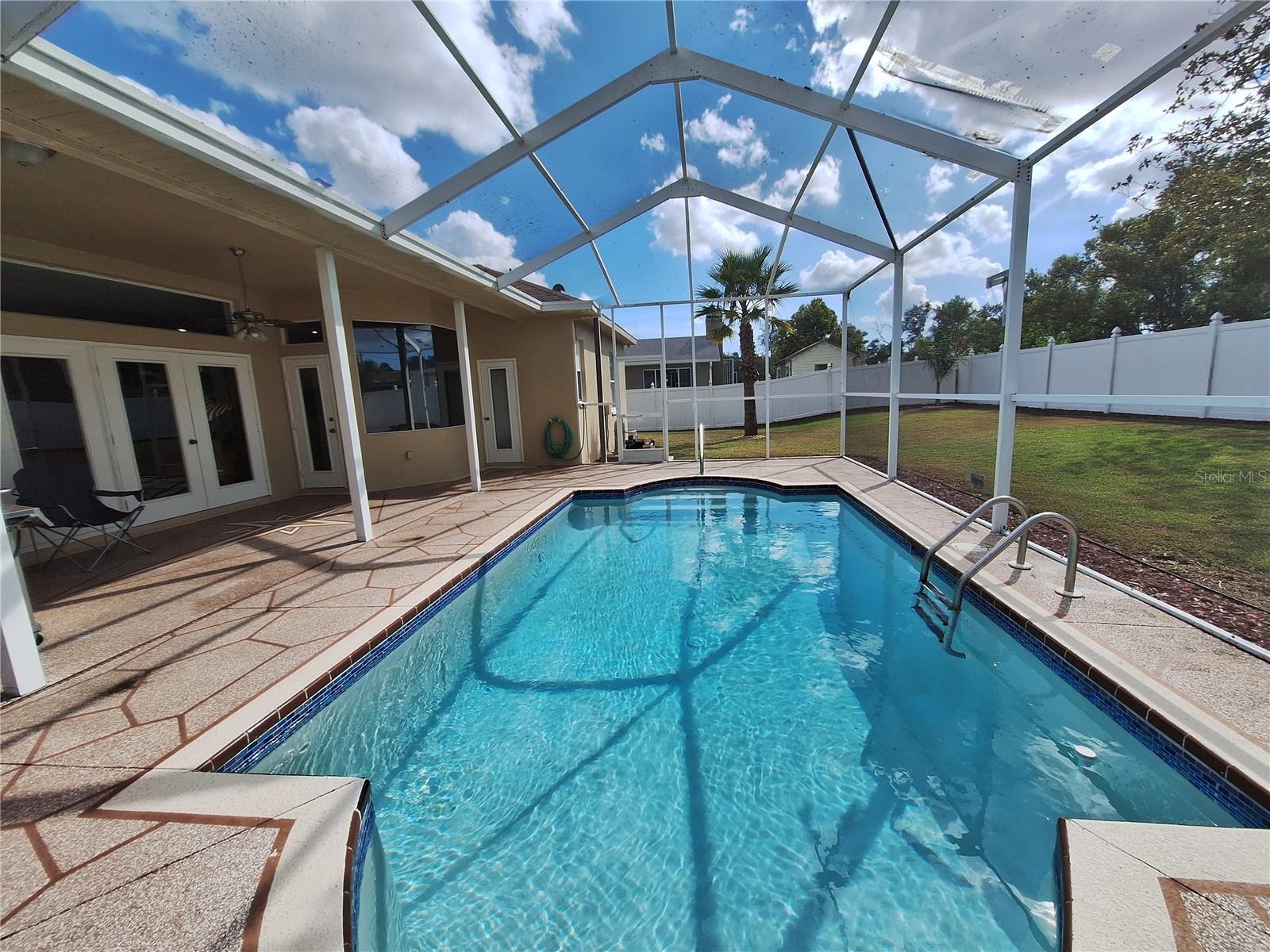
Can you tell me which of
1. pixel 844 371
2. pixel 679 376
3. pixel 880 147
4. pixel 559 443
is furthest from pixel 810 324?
pixel 880 147

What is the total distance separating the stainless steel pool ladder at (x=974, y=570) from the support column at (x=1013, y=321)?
75cm

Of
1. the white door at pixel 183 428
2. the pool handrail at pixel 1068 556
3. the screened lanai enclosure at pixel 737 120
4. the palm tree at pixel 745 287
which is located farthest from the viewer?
the palm tree at pixel 745 287

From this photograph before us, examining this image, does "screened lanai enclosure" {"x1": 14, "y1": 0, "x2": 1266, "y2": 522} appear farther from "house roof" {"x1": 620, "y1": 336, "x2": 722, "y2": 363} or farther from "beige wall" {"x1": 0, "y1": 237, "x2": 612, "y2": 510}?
"house roof" {"x1": 620, "y1": 336, "x2": 722, "y2": 363}

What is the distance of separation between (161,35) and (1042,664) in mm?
5950

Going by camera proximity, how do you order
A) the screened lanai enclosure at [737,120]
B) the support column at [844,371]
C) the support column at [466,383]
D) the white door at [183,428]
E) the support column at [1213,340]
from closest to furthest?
the screened lanai enclosure at [737,120]
the support column at [1213,340]
the white door at [183,428]
the support column at [466,383]
the support column at [844,371]

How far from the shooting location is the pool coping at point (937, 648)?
5.78 ft

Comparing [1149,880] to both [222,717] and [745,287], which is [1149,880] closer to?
[222,717]

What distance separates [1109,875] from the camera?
5.01ft

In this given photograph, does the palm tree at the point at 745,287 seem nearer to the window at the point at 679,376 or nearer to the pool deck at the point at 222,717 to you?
the window at the point at 679,376

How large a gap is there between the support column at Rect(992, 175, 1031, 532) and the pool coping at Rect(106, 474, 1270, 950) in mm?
1088

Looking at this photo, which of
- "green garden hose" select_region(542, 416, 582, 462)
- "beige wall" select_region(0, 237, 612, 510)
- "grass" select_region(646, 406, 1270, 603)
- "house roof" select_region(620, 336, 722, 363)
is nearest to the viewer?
"grass" select_region(646, 406, 1270, 603)

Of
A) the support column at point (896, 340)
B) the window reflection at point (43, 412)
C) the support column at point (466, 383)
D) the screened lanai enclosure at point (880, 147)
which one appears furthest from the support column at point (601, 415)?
the window reflection at point (43, 412)

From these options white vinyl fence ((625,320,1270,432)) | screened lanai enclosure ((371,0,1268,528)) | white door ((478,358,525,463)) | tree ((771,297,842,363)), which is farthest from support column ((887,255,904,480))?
tree ((771,297,842,363))

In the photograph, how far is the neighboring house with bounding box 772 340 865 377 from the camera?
9.66 m
